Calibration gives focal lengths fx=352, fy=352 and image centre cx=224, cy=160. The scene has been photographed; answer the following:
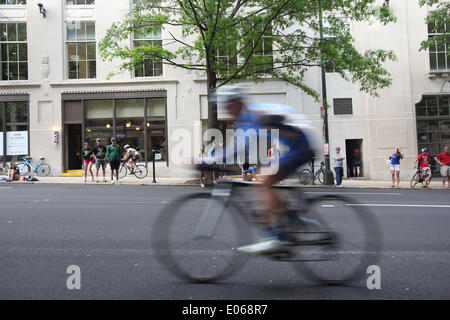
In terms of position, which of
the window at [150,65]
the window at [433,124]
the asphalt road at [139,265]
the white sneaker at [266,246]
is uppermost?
the window at [150,65]

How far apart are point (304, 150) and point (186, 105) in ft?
58.0

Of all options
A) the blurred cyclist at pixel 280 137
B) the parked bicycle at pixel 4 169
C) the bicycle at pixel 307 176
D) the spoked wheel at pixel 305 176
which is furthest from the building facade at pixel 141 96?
the blurred cyclist at pixel 280 137

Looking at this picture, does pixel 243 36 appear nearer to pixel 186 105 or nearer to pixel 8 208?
pixel 186 105

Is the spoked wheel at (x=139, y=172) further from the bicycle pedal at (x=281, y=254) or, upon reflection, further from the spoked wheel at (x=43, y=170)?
the bicycle pedal at (x=281, y=254)

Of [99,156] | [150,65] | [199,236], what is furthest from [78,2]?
[199,236]

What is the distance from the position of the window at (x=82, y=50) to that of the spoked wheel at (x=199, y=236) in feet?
65.8

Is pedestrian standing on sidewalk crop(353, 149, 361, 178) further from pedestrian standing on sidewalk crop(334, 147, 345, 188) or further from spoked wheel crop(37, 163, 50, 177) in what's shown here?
spoked wheel crop(37, 163, 50, 177)

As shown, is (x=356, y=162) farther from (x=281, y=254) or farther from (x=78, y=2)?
(x=78, y=2)

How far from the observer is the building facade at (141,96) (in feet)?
66.1

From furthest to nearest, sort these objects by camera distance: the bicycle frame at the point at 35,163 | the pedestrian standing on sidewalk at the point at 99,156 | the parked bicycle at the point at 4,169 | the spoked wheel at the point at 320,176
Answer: the parked bicycle at the point at 4,169, the bicycle frame at the point at 35,163, the pedestrian standing on sidewalk at the point at 99,156, the spoked wheel at the point at 320,176

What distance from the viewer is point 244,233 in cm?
358

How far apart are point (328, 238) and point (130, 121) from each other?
63.5 ft

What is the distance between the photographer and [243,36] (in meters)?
14.5
